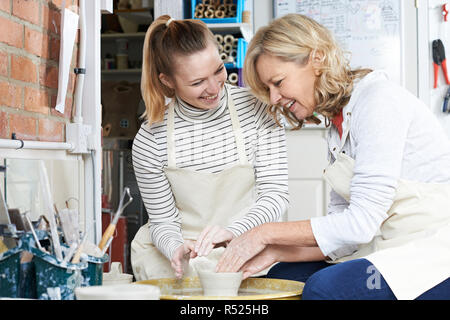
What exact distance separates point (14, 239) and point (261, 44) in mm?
774

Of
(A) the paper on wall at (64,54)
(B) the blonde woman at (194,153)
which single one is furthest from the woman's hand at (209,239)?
(A) the paper on wall at (64,54)

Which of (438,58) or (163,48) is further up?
(438,58)

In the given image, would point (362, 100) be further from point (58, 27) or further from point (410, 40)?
point (410, 40)

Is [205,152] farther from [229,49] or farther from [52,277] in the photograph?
[229,49]

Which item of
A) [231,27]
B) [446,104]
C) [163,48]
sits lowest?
[446,104]

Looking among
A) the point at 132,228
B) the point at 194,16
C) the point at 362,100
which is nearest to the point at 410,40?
the point at 194,16

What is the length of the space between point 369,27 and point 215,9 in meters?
0.91

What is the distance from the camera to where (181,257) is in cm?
144

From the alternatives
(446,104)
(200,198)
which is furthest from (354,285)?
(446,104)

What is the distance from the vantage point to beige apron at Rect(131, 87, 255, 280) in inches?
67.7

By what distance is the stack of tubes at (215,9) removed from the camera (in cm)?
292

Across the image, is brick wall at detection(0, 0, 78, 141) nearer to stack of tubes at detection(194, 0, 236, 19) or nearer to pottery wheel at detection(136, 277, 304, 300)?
pottery wheel at detection(136, 277, 304, 300)

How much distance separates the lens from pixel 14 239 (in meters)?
1.12
